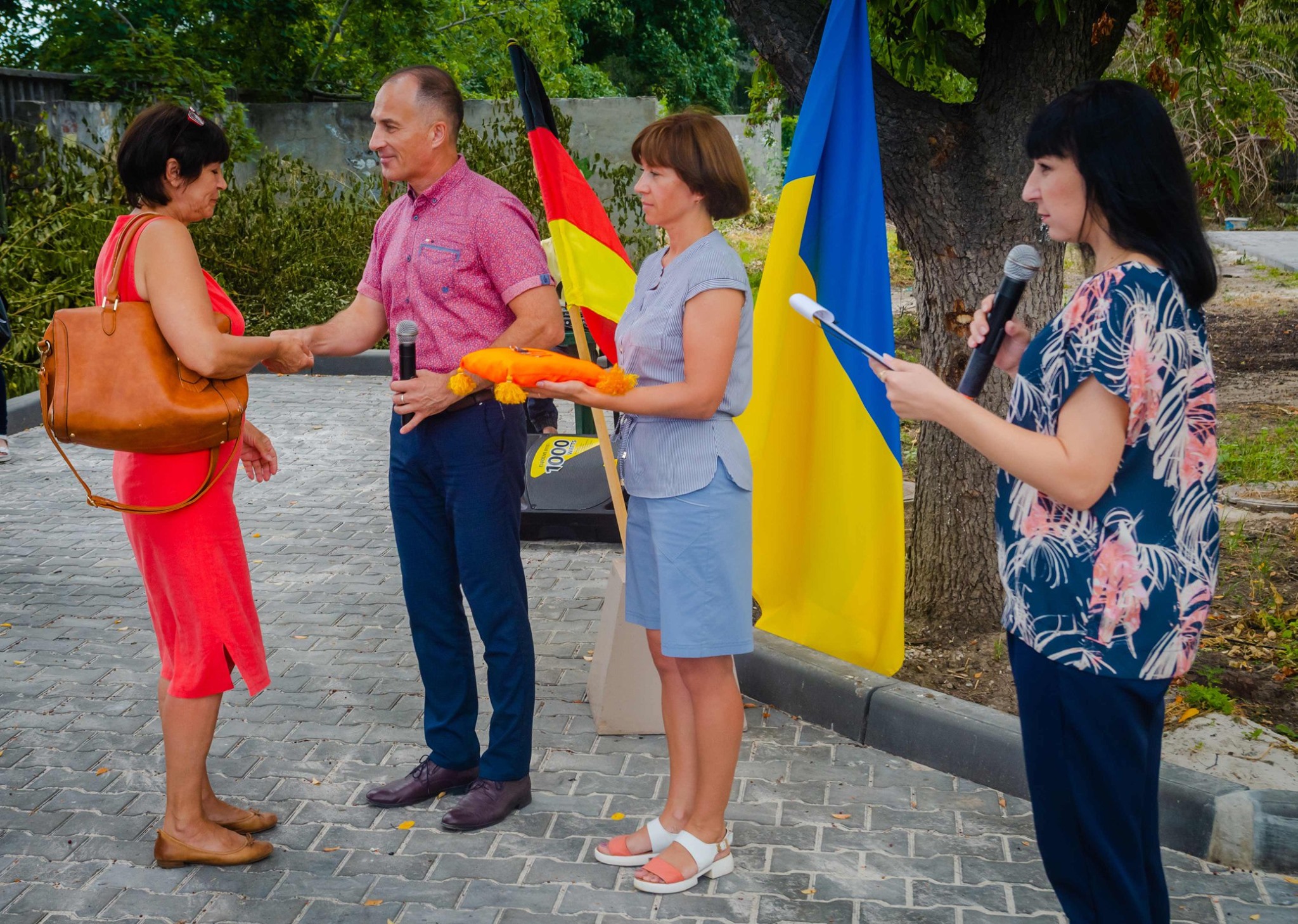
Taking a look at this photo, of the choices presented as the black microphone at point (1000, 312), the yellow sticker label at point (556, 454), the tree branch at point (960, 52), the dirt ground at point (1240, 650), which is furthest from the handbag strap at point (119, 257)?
the yellow sticker label at point (556, 454)

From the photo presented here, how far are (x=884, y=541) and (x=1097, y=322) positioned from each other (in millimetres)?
2123

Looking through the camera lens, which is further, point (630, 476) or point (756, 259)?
point (756, 259)

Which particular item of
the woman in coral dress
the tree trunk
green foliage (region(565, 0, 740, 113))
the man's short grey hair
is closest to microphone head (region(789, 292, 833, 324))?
the man's short grey hair

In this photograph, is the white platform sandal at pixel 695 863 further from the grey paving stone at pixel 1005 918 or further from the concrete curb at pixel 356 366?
the concrete curb at pixel 356 366

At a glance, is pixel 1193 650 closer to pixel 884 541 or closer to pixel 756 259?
pixel 884 541

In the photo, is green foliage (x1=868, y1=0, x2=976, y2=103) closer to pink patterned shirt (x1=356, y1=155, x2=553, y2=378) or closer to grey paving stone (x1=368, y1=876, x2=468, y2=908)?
pink patterned shirt (x1=356, y1=155, x2=553, y2=378)

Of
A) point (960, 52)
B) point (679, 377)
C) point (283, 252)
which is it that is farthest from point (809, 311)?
point (283, 252)

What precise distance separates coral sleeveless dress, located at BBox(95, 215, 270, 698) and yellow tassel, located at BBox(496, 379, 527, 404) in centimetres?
91

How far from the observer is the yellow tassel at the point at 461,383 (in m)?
3.27

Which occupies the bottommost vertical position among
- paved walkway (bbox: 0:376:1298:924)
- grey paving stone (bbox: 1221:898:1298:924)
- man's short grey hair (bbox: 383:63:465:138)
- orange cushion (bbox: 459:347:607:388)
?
paved walkway (bbox: 0:376:1298:924)

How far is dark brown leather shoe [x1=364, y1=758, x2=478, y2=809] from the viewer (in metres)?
3.83

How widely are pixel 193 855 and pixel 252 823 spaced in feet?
0.74

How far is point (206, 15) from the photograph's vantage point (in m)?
14.7

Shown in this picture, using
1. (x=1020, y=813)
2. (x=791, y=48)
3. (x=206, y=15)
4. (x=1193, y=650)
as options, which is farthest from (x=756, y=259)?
(x=1193, y=650)
